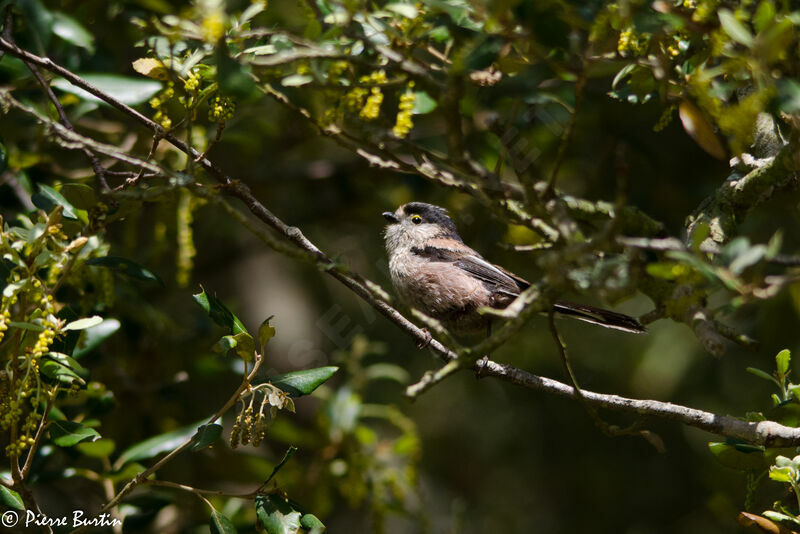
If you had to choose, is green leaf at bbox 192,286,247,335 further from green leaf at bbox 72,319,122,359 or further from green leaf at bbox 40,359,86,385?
green leaf at bbox 72,319,122,359

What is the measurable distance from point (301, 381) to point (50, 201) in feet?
3.55

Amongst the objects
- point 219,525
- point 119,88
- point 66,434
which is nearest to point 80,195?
point 119,88

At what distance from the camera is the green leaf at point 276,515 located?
2510 millimetres

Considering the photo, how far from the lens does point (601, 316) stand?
3611 millimetres

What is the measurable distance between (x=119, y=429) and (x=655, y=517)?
3.97 m

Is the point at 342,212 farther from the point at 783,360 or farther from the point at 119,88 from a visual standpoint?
the point at 783,360

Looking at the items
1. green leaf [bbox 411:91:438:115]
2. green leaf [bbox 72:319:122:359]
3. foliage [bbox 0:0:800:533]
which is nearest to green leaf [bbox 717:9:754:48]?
foliage [bbox 0:0:800:533]

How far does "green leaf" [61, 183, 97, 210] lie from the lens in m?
2.62

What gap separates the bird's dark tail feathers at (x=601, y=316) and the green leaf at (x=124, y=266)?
5.83 feet

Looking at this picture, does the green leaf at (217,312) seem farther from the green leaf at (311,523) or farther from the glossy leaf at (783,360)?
the glossy leaf at (783,360)

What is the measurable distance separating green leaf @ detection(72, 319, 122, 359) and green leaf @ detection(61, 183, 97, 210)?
0.53 m

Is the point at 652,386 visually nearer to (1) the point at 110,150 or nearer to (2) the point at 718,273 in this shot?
(2) the point at 718,273

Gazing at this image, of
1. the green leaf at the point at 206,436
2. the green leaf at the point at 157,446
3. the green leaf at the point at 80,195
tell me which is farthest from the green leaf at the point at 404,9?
the green leaf at the point at 157,446

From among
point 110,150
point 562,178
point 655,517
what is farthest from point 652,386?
point 110,150
